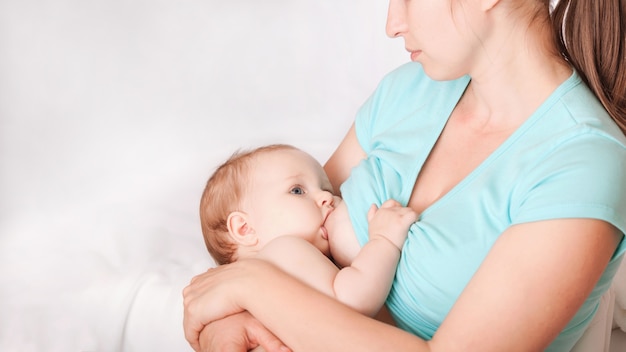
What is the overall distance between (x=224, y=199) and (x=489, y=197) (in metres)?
0.67

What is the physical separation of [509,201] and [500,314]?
9.4 inches

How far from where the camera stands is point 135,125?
301 centimetres

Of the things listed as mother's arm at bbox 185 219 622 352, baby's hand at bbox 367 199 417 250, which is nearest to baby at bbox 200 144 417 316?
baby's hand at bbox 367 199 417 250

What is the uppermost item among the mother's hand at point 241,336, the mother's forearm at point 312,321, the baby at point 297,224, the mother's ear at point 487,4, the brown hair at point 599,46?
the mother's ear at point 487,4

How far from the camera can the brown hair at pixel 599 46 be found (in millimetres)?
1764

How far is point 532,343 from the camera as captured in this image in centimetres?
157

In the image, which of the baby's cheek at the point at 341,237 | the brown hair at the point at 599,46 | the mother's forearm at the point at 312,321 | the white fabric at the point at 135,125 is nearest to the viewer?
the mother's forearm at the point at 312,321

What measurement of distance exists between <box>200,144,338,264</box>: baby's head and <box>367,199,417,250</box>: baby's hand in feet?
0.71

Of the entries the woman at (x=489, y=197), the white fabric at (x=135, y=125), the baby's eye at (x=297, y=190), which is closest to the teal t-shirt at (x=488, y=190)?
the woman at (x=489, y=197)

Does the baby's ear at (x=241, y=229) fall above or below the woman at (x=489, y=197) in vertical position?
below

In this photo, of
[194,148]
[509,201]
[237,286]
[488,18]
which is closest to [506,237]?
[509,201]

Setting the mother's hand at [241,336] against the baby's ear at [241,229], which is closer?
the mother's hand at [241,336]

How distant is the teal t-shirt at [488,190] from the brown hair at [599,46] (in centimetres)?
4

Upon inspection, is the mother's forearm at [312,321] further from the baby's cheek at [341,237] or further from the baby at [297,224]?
the baby's cheek at [341,237]
